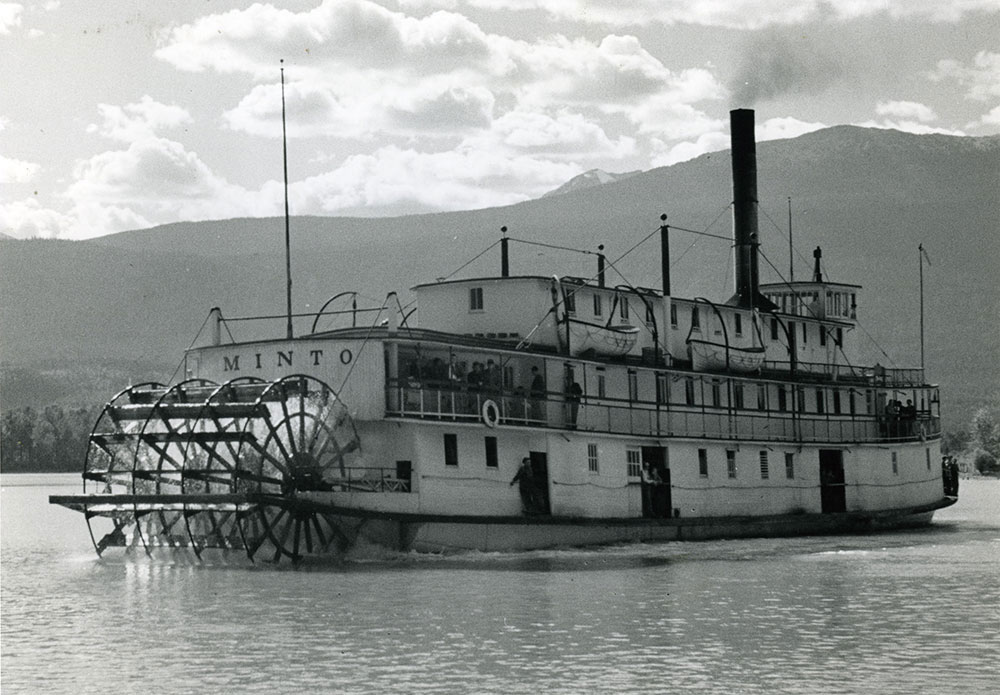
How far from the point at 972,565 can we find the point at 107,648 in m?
17.0

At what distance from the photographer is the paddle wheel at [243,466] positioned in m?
28.8

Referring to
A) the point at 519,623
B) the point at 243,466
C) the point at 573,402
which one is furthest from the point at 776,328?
the point at 519,623

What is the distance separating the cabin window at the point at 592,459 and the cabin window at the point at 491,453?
2688 millimetres

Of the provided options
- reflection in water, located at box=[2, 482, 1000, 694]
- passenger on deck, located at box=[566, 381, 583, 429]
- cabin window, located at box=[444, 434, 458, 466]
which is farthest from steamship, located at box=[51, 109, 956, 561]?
reflection in water, located at box=[2, 482, 1000, 694]

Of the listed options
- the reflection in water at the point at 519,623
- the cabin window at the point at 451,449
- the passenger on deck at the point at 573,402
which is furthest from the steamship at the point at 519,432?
the reflection in water at the point at 519,623

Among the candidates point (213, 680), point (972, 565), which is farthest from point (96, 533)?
point (213, 680)

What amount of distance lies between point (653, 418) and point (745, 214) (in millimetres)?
9541

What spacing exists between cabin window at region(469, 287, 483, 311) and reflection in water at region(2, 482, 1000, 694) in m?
6.15

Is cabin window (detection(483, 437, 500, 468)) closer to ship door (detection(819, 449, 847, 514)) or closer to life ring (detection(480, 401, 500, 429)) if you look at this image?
life ring (detection(480, 401, 500, 429))

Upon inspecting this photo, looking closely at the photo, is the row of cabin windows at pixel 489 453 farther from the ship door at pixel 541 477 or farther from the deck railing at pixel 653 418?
the ship door at pixel 541 477

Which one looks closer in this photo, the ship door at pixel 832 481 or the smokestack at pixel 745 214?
the ship door at pixel 832 481

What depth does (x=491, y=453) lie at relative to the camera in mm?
31547

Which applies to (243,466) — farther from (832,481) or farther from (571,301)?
(832,481)

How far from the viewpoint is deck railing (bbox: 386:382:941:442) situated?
30203mm
